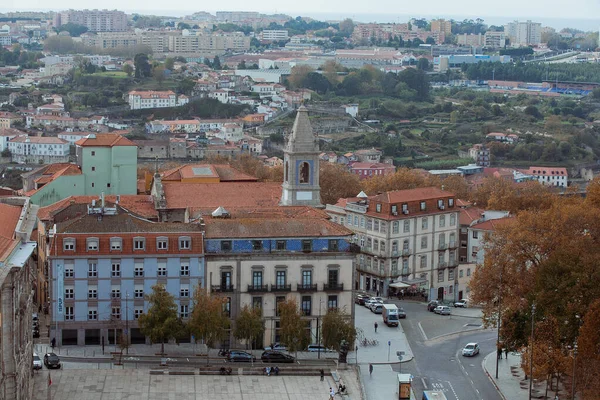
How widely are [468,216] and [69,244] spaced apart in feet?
79.1

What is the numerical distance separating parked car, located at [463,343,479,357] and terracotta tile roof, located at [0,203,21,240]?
16.2 metres

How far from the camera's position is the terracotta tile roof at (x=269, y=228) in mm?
43844

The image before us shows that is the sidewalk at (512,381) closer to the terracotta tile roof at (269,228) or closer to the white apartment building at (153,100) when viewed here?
the terracotta tile roof at (269,228)

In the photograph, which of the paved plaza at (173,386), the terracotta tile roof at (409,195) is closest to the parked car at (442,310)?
the terracotta tile roof at (409,195)

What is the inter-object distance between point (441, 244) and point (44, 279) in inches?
751

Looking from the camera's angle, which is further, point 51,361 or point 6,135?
point 6,135

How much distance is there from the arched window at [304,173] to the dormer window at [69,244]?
14192 millimetres

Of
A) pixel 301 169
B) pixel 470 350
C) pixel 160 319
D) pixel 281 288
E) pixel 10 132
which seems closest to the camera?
pixel 160 319

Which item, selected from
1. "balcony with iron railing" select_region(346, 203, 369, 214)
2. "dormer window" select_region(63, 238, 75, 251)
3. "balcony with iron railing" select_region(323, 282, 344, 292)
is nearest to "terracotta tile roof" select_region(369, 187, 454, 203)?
"balcony with iron railing" select_region(346, 203, 369, 214)

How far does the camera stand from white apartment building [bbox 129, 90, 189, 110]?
15912 cm

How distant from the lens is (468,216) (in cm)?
6106

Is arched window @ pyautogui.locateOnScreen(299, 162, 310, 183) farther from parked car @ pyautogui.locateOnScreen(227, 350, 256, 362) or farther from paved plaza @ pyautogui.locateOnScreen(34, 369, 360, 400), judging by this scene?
paved plaza @ pyautogui.locateOnScreen(34, 369, 360, 400)

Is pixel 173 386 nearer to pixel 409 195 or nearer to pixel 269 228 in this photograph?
pixel 269 228

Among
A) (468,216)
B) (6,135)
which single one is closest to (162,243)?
(468,216)
